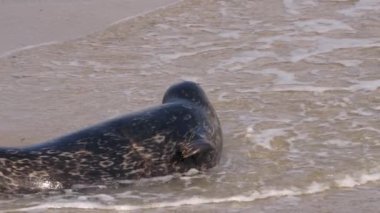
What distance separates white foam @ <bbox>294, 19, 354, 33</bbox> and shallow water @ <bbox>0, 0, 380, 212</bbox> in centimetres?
1

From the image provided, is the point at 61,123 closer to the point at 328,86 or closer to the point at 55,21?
the point at 328,86

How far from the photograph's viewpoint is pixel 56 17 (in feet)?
37.3

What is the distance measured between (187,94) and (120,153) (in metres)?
0.91

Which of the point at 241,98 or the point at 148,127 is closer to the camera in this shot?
the point at 148,127

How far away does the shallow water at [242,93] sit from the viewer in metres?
5.93

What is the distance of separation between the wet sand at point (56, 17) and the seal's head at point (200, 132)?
11.3 feet

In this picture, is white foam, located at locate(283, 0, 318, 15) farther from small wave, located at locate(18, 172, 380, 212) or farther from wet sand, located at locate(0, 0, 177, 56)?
small wave, located at locate(18, 172, 380, 212)

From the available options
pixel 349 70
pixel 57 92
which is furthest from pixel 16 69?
pixel 349 70

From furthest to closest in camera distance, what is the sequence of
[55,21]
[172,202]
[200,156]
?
[55,21], [200,156], [172,202]

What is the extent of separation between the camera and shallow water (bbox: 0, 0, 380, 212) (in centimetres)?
593

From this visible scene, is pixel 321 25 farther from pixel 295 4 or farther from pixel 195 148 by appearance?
pixel 195 148

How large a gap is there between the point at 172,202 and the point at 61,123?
6.44 feet

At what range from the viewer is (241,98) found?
8.05 meters

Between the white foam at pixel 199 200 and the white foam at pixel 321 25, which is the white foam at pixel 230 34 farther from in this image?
the white foam at pixel 199 200
